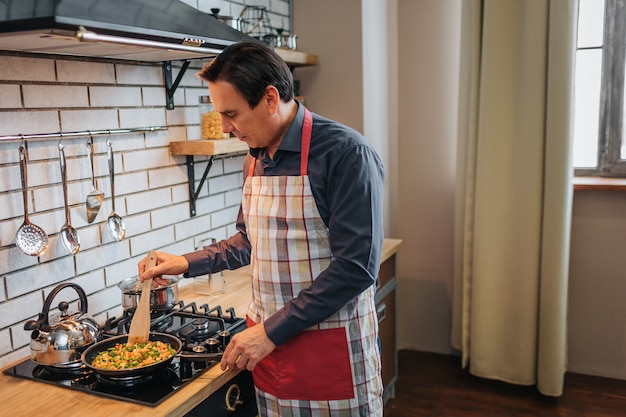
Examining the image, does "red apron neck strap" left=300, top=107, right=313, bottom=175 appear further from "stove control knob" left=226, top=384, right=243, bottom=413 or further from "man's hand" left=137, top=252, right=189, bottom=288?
"stove control knob" left=226, top=384, right=243, bottom=413

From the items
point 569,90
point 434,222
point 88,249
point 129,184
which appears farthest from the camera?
point 434,222

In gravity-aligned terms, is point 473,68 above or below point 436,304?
above

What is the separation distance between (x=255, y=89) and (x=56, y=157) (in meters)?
0.69

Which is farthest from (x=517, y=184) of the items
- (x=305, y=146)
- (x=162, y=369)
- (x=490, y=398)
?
(x=162, y=369)

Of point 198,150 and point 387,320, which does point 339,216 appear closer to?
point 198,150

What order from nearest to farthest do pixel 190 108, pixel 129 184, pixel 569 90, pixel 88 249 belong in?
pixel 88 249, pixel 129 184, pixel 190 108, pixel 569 90

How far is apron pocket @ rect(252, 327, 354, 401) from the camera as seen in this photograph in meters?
1.61

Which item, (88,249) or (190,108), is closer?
(88,249)

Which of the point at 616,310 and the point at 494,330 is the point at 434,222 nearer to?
the point at 494,330

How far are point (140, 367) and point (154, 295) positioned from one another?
18.4 inches

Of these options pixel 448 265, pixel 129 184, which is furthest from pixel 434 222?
pixel 129 184

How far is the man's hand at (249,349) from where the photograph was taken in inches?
60.4

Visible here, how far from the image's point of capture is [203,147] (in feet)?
7.13

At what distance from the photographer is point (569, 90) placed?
273 centimetres
